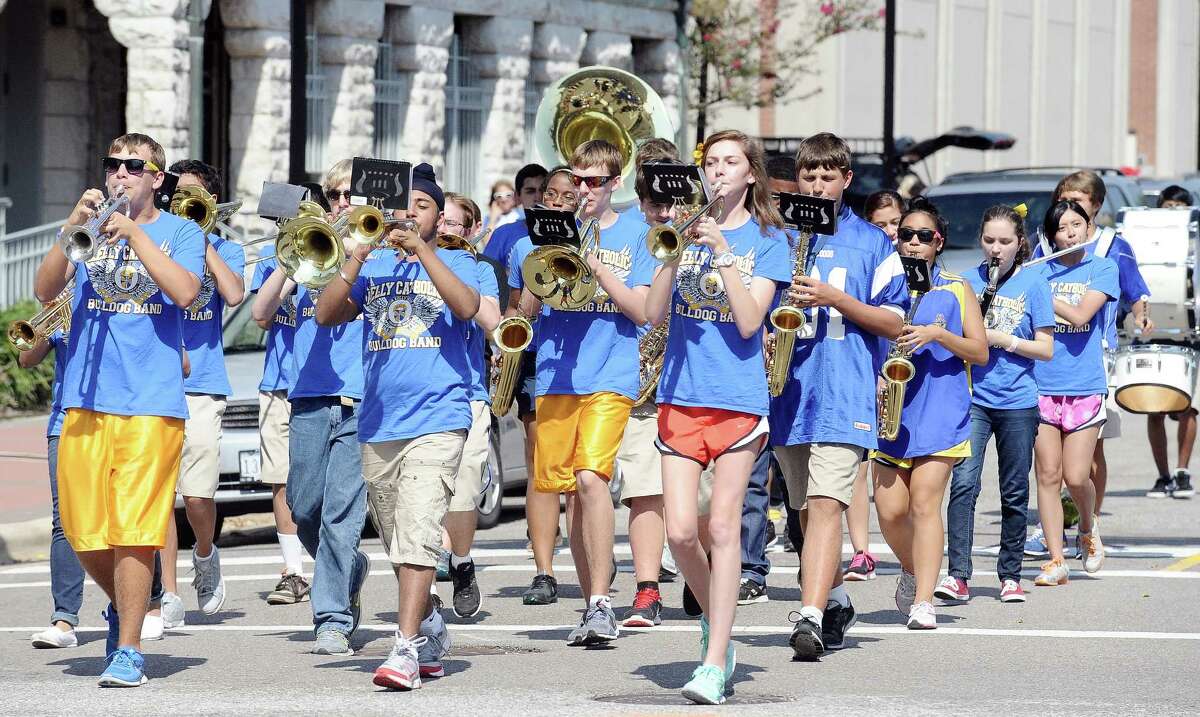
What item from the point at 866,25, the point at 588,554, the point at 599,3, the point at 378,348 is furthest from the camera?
the point at 866,25

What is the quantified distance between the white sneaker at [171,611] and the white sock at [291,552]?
36.7 inches

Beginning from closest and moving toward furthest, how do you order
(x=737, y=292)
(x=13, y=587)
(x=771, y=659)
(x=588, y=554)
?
1. (x=737, y=292)
2. (x=771, y=659)
3. (x=588, y=554)
4. (x=13, y=587)

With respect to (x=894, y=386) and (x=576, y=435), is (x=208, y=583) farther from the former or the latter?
(x=894, y=386)

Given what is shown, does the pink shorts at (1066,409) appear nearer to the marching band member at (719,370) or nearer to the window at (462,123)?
the marching band member at (719,370)

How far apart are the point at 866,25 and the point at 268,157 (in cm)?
1463

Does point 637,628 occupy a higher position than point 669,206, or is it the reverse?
point 669,206

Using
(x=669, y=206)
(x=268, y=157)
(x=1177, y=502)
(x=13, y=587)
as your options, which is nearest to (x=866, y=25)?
(x=268, y=157)

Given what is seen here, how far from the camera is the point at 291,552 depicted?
425 inches

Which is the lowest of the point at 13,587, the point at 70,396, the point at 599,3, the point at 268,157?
the point at 13,587

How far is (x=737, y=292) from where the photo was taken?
783 cm

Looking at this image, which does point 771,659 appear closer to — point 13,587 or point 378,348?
point 378,348

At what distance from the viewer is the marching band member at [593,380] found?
9.55m

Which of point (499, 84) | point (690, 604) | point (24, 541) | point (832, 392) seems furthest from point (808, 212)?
point (499, 84)

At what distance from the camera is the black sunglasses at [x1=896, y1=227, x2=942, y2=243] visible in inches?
389
